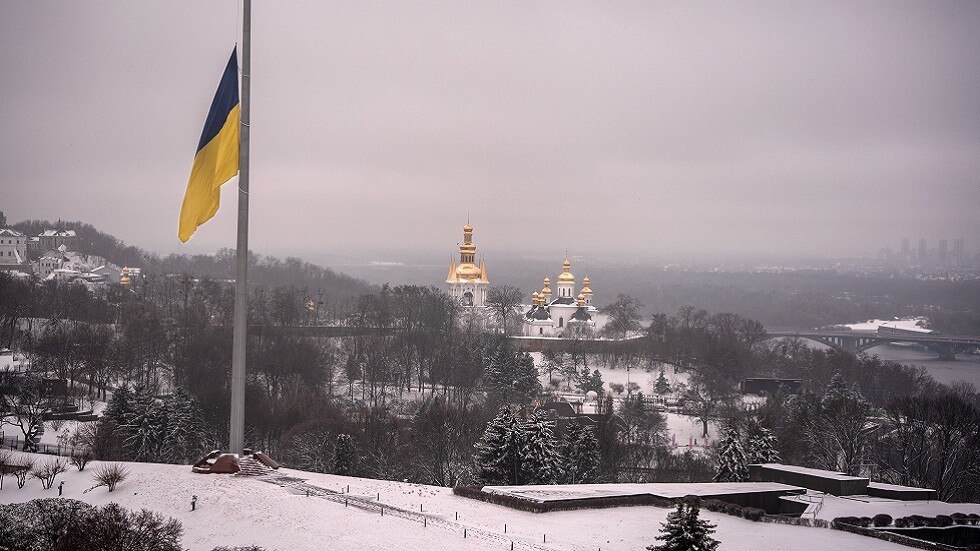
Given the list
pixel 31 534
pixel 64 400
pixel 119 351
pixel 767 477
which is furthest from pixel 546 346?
pixel 31 534

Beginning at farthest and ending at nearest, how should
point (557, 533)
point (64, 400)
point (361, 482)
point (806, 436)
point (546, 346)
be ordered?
point (546, 346) < point (64, 400) < point (806, 436) < point (361, 482) < point (557, 533)

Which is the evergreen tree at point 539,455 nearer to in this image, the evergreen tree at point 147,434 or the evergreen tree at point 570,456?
the evergreen tree at point 570,456

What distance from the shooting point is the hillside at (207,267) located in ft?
437

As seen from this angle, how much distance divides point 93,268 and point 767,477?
108 m

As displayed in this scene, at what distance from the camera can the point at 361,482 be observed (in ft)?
81.7

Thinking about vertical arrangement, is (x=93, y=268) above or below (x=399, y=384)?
above

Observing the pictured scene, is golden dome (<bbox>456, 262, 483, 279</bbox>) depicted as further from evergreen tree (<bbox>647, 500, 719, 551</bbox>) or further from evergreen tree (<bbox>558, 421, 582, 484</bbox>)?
evergreen tree (<bbox>647, 500, 719, 551</bbox>)

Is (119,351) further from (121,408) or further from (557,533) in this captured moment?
(557,533)

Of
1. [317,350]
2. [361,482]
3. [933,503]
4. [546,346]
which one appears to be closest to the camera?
[361,482]

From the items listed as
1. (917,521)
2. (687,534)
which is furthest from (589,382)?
(687,534)

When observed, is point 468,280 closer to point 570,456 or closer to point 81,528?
point 570,456

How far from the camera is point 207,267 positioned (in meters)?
150

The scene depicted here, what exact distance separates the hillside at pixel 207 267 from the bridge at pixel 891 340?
186 ft

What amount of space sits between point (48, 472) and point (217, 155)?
26.3ft
